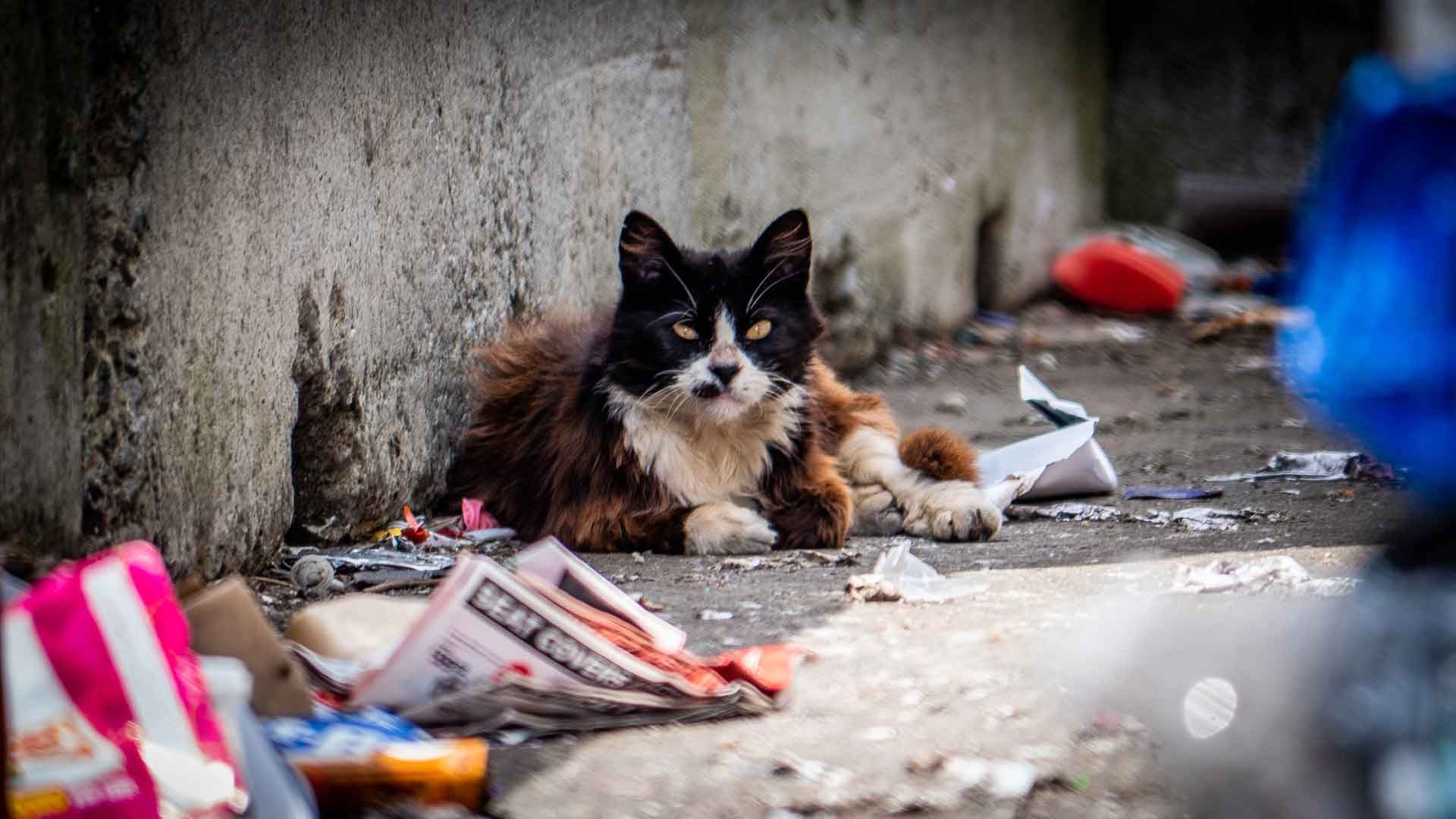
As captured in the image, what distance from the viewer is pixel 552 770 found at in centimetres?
254

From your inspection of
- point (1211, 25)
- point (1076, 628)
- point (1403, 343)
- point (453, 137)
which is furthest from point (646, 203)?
point (1211, 25)

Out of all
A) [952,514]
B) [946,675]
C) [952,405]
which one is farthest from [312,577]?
[952,405]

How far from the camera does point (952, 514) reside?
14.3 ft

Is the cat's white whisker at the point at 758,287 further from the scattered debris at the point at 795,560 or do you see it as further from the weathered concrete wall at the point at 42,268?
the weathered concrete wall at the point at 42,268

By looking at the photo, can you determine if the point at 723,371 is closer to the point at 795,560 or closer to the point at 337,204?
the point at 795,560

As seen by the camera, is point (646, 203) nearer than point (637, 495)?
No

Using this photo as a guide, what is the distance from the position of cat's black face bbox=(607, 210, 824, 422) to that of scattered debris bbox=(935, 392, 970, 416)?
2640mm

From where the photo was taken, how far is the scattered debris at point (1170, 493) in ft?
15.8

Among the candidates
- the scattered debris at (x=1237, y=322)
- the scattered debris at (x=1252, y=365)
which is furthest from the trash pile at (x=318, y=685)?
the scattered debris at (x=1237, y=322)

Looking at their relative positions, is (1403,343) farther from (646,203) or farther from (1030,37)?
(1030,37)

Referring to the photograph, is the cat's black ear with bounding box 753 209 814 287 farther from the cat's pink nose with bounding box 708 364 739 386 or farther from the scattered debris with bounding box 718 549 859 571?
the scattered debris with bounding box 718 549 859 571

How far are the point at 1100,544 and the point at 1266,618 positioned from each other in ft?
4.10

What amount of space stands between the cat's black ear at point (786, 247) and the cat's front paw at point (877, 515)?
26.5 inches

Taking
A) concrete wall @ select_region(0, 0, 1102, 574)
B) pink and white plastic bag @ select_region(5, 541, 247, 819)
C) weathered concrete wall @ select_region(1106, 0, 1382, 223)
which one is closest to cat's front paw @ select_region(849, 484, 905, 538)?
concrete wall @ select_region(0, 0, 1102, 574)
